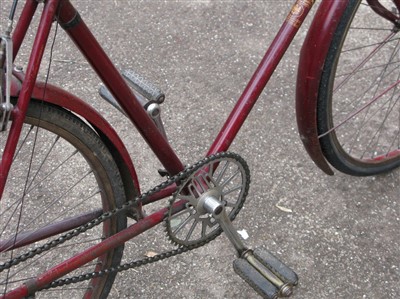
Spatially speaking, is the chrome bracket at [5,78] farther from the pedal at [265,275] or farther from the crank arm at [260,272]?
the pedal at [265,275]

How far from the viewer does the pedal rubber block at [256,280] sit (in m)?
1.82

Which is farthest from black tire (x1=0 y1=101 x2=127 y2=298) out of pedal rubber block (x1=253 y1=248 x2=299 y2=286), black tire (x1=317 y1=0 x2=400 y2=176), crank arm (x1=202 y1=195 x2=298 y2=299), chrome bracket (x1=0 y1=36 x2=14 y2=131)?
black tire (x1=317 y1=0 x2=400 y2=176)

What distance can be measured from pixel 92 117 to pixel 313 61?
639 millimetres

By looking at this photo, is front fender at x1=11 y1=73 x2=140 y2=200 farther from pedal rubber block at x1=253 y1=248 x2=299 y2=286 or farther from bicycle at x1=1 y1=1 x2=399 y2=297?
pedal rubber block at x1=253 y1=248 x2=299 y2=286

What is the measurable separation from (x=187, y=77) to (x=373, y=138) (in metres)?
0.89

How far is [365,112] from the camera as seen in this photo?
2.61 meters

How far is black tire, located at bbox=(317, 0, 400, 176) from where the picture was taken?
6.63 ft

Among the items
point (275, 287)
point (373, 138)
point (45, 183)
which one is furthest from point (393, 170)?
point (45, 183)

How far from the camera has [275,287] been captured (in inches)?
72.0

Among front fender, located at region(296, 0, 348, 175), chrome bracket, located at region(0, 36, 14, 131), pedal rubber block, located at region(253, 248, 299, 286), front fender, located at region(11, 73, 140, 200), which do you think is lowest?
pedal rubber block, located at region(253, 248, 299, 286)

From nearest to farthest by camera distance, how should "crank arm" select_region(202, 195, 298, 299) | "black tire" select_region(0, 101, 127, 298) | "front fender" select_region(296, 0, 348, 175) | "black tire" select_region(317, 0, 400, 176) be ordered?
"black tire" select_region(0, 101, 127, 298) → "front fender" select_region(296, 0, 348, 175) → "crank arm" select_region(202, 195, 298, 299) → "black tire" select_region(317, 0, 400, 176)

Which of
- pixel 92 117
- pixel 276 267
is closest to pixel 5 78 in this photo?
pixel 92 117

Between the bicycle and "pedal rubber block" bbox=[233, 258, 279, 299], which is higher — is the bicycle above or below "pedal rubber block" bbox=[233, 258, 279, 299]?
above

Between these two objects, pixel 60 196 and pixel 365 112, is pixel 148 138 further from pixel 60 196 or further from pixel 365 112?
pixel 365 112
